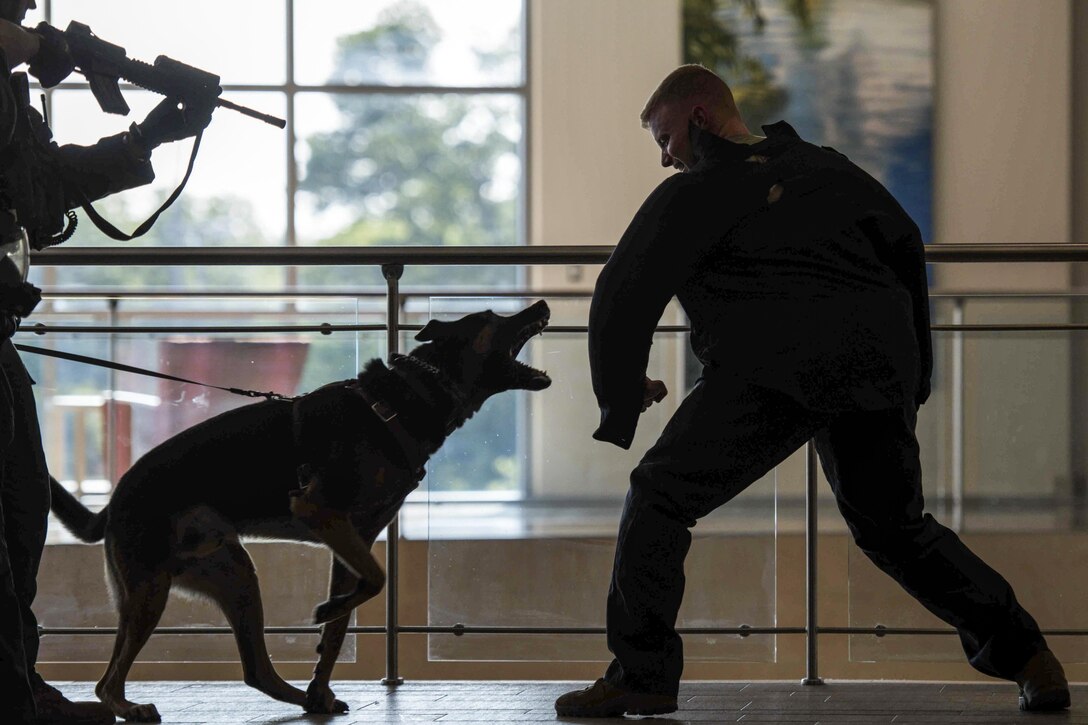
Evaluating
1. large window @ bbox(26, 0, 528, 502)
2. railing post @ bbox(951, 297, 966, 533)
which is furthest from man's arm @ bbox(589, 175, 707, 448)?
large window @ bbox(26, 0, 528, 502)

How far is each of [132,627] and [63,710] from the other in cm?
19

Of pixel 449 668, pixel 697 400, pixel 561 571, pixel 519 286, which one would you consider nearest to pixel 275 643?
pixel 449 668

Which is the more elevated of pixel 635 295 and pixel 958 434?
pixel 635 295

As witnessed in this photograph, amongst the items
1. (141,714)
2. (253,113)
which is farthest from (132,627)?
(253,113)

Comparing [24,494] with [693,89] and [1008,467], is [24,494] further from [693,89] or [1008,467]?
[1008,467]

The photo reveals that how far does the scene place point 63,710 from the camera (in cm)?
218

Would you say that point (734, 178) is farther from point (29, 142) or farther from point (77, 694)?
point (77, 694)

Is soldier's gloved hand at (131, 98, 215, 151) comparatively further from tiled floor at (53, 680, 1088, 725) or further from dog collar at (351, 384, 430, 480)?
tiled floor at (53, 680, 1088, 725)

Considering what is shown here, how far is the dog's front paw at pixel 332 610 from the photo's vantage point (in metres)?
2.32

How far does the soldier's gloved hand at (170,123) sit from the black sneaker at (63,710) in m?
0.95

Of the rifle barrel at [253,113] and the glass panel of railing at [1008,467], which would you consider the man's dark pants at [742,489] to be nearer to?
the glass panel of railing at [1008,467]

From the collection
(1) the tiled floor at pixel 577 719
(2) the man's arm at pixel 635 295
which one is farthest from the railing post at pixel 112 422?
(2) the man's arm at pixel 635 295

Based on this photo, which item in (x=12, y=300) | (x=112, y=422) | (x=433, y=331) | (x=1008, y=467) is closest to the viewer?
(x=12, y=300)

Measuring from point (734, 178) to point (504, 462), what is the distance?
1.74 m
